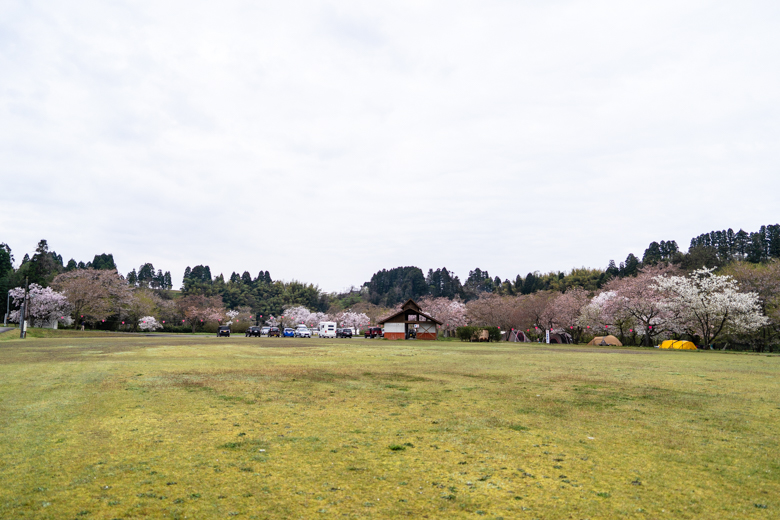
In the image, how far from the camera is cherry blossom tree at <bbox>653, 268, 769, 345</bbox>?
44.6 m

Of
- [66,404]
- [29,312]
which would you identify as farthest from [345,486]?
[29,312]

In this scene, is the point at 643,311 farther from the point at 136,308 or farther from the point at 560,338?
the point at 136,308

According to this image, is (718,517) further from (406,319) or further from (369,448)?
(406,319)

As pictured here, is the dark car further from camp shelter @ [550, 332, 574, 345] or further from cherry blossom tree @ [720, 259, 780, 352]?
cherry blossom tree @ [720, 259, 780, 352]

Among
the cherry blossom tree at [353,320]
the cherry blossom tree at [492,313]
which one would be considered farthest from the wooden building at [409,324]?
the cherry blossom tree at [353,320]

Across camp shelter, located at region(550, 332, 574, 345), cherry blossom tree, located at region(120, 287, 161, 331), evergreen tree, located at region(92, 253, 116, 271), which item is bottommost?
camp shelter, located at region(550, 332, 574, 345)

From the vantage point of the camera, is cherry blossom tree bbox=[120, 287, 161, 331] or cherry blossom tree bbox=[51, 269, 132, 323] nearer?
cherry blossom tree bbox=[51, 269, 132, 323]

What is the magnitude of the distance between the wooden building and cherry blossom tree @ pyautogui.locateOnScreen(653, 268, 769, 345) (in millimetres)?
31941

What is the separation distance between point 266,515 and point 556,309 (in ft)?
247

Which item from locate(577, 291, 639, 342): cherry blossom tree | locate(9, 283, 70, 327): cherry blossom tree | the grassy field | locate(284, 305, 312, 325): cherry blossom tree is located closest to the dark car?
locate(577, 291, 639, 342): cherry blossom tree

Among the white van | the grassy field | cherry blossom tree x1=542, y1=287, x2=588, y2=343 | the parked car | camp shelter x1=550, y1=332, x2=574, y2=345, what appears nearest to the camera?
the grassy field

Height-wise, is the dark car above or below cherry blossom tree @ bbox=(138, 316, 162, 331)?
below

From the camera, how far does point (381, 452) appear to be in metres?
6.46

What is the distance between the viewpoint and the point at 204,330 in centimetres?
9181
